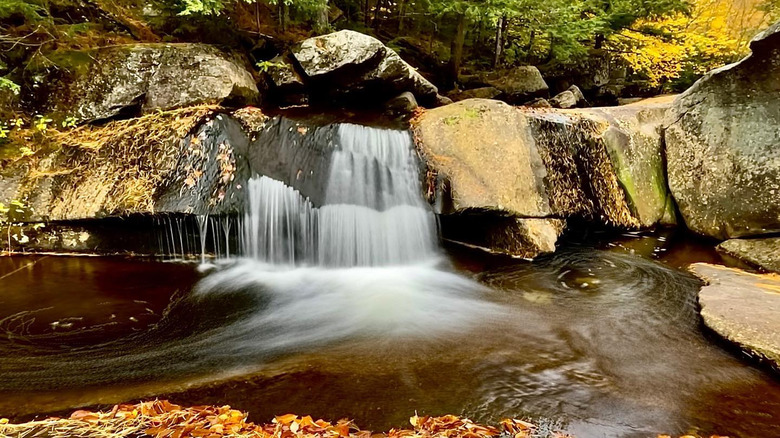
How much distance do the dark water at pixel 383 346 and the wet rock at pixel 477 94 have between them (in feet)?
20.0

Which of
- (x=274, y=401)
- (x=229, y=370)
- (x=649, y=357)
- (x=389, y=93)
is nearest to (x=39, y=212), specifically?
(x=229, y=370)

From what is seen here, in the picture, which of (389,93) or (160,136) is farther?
(389,93)

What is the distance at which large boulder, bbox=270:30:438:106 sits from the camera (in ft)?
24.5

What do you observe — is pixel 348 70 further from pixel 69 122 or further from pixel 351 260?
pixel 69 122

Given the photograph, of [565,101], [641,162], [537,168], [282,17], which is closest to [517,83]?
[565,101]

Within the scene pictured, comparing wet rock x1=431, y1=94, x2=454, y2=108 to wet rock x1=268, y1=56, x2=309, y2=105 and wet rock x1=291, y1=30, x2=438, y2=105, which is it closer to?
wet rock x1=291, y1=30, x2=438, y2=105

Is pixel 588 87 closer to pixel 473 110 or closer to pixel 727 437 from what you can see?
pixel 473 110

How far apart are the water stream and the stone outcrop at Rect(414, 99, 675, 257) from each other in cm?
47

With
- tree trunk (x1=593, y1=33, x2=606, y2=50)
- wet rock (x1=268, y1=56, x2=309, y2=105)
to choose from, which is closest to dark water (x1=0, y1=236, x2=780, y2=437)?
wet rock (x1=268, y1=56, x2=309, y2=105)

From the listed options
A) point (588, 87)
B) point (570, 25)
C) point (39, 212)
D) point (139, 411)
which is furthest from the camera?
point (588, 87)

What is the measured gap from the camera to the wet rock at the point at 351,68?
24.5 ft

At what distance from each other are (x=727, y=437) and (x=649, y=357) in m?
1.07

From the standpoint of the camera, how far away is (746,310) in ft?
13.7

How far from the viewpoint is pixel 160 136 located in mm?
5945
